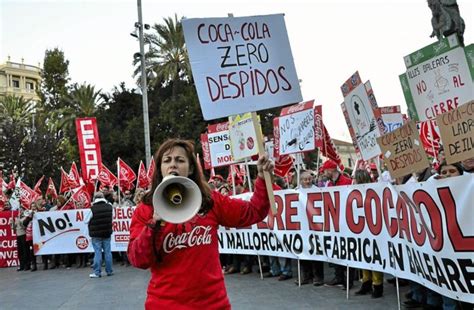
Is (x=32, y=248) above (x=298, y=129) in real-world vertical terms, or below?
below

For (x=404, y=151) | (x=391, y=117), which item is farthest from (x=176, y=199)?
(x=391, y=117)

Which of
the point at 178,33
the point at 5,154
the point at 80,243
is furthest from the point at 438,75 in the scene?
the point at 5,154

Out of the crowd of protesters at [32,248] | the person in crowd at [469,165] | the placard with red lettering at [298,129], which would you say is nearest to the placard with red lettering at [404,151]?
the person in crowd at [469,165]

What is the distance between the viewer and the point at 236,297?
27.4ft

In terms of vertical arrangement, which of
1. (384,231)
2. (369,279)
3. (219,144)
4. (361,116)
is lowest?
(369,279)

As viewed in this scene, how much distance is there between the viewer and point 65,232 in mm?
14469

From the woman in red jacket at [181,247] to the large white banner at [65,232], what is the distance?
37.2ft

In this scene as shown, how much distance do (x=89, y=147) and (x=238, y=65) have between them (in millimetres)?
12872

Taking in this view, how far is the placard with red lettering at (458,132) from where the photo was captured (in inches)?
184

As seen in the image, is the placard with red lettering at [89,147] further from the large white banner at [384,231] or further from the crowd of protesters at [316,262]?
the large white banner at [384,231]

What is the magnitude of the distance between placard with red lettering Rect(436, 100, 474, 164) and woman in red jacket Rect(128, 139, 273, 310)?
228cm

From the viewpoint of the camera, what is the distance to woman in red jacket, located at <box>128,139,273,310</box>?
9.61ft

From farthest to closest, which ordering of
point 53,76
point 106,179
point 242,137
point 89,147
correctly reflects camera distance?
point 53,76 → point 106,179 → point 89,147 → point 242,137

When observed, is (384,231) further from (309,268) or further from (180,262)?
(180,262)
